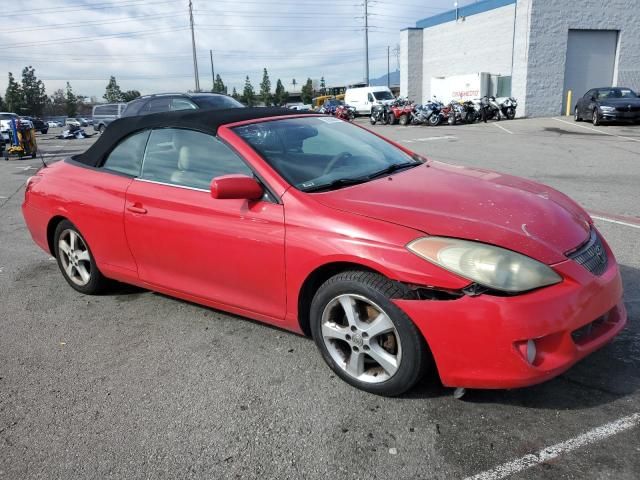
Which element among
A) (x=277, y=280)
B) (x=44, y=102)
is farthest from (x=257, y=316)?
(x=44, y=102)

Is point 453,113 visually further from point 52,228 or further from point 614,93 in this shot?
point 52,228

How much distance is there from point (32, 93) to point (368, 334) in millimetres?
98756

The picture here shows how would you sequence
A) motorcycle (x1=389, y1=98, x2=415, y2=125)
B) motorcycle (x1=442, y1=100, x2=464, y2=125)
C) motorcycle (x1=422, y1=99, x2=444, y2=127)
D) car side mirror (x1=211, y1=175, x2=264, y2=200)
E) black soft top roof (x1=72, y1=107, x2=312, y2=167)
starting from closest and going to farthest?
1. car side mirror (x1=211, y1=175, x2=264, y2=200)
2. black soft top roof (x1=72, y1=107, x2=312, y2=167)
3. motorcycle (x1=442, y1=100, x2=464, y2=125)
4. motorcycle (x1=422, y1=99, x2=444, y2=127)
5. motorcycle (x1=389, y1=98, x2=415, y2=125)

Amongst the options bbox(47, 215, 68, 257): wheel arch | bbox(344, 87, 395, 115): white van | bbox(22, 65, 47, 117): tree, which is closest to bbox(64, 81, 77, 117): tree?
bbox(22, 65, 47, 117): tree

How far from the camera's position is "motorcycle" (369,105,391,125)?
3047 cm

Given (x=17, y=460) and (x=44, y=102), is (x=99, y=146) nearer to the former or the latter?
(x=17, y=460)

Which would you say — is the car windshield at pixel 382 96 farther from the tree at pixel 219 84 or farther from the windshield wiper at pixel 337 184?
the tree at pixel 219 84

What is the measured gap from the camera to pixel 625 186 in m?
8.39

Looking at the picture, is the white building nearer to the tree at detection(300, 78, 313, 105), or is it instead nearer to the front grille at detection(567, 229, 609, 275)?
the front grille at detection(567, 229, 609, 275)

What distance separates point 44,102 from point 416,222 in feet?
335

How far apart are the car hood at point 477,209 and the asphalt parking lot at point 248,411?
782 mm

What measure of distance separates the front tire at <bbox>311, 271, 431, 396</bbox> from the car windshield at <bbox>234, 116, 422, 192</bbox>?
2.19 feet

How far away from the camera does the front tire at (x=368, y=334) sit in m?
2.62

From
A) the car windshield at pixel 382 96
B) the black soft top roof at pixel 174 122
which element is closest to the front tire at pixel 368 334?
the black soft top roof at pixel 174 122
